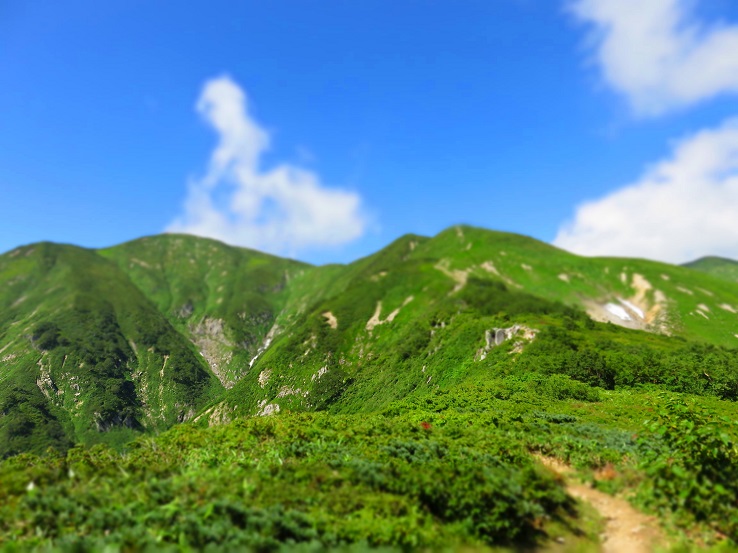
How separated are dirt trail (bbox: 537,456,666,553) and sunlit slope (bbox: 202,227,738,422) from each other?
125 feet

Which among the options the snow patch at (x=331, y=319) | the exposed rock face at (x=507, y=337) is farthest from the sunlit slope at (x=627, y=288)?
the exposed rock face at (x=507, y=337)

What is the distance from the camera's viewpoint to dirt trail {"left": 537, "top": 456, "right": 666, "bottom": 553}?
48.8 feet

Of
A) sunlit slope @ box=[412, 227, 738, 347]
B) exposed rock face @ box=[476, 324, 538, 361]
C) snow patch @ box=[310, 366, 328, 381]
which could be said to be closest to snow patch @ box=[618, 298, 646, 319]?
sunlit slope @ box=[412, 227, 738, 347]

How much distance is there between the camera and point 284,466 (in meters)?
18.6

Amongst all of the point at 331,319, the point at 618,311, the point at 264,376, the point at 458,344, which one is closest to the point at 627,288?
the point at 618,311

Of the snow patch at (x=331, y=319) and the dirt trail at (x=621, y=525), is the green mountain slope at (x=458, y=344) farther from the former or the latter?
the dirt trail at (x=621, y=525)

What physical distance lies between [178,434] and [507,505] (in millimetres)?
19140

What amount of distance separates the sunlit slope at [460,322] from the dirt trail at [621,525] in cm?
3823

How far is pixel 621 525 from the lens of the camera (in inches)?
631

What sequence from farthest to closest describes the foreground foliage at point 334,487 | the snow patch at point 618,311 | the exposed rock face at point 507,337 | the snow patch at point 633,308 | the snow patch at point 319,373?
1. the snow patch at point 633,308
2. the snow patch at point 618,311
3. the snow patch at point 319,373
4. the exposed rock face at point 507,337
5. the foreground foliage at point 334,487

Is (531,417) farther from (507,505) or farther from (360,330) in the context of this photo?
(360,330)

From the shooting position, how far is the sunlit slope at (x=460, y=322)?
75.8 m

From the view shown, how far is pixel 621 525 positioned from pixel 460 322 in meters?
75.5

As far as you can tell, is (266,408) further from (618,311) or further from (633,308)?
(633,308)
